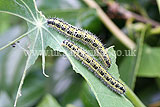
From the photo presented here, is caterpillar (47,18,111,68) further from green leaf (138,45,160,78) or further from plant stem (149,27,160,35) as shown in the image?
plant stem (149,27,160,35)

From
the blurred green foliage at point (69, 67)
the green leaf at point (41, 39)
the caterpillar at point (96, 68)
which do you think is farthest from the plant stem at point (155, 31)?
the caterpillar at point (96, 68)

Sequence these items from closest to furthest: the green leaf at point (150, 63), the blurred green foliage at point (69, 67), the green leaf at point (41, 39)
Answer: the green leaf at point (41, 39)
the green leaf at point (150, 63)
the blurred green foliage at point (69, 67)

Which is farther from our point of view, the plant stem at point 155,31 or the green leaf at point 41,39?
the plant stem at point 155,31

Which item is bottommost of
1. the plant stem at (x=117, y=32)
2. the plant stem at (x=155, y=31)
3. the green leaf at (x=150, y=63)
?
the green leaf at (x=150, y=63)

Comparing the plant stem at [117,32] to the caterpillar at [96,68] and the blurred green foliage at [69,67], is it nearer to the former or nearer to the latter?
the blurred green foliage at [69,67]

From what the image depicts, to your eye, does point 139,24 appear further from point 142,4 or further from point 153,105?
point 153,105
